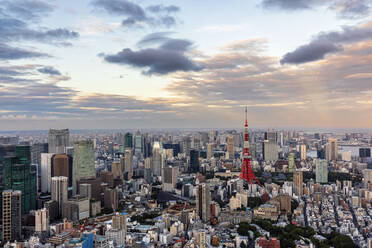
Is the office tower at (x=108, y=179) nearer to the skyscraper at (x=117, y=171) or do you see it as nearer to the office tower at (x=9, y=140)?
the skyscraper at (x=117, y=171)

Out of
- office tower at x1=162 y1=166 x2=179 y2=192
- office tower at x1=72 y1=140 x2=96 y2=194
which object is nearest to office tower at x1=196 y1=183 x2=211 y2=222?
office tower at x1=162 y1=166 x2=179 y2=192

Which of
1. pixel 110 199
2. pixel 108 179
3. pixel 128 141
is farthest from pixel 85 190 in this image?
pixel 128 141

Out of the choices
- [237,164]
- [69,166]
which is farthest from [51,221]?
[237,164]

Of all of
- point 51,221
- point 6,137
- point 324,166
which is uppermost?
point 6,137

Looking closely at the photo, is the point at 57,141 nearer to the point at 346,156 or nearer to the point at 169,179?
the point at 169,179

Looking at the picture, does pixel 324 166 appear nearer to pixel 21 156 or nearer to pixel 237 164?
pixel 237 164

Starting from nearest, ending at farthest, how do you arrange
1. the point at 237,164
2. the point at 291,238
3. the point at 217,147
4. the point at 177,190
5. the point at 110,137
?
the point at 291,238 → the point at 177,190 → the point at 237,164 → the point at 217,147 → the point at 110,137

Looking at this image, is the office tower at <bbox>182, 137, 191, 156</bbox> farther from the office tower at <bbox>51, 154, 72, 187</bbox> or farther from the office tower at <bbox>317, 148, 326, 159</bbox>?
the office tower at <bbox>51, 154, 72, 187</bbox>
